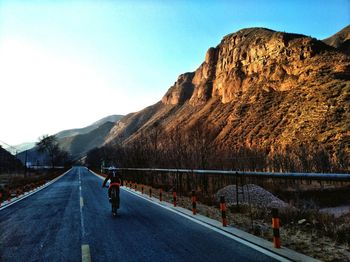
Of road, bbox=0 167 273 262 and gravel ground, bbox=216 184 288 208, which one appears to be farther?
gravel ground, bbox=216 184 288 208

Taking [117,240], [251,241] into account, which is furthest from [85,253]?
[251,241]

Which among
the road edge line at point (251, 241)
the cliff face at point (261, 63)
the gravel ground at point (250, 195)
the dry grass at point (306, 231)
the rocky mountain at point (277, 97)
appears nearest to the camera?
the road edge line at point (251, 241)

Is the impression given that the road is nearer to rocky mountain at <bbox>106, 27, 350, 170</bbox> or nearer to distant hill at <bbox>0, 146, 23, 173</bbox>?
rocky mountain at <bbox>106, 27, 350, 170</bbox>

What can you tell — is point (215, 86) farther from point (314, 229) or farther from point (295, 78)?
point (314, 229)

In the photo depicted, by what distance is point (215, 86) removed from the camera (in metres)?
145

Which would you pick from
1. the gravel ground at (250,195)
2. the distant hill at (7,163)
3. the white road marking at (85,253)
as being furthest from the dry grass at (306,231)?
the distant hill at (7,163)

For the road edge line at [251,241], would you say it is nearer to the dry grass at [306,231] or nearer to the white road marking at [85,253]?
the dry grass at [306,231]

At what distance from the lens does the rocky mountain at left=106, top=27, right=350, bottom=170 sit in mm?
67000

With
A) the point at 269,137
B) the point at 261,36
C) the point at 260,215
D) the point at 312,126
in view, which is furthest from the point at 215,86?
the point at 260,215

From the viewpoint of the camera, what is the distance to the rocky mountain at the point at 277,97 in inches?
2638

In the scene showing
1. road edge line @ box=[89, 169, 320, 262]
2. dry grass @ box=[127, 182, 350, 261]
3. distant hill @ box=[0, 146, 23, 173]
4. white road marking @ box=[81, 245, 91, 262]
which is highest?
distant hill @ box=[0, 146, 23, 173]

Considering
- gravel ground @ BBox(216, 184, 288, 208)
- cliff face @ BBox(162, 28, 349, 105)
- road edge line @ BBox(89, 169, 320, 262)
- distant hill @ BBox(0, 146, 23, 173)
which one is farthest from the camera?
distant hill @ BBox(0, 146, 23, 173)

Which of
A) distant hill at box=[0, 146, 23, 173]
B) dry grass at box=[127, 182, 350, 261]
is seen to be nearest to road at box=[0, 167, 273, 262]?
dry grass at box=[127, 182, 350, 261]

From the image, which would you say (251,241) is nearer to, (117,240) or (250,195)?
(117,240)
